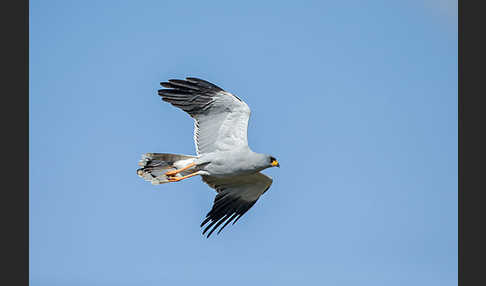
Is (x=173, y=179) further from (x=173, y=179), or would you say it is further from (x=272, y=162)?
(x=272, y=162)

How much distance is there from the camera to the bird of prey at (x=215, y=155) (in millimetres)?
14312

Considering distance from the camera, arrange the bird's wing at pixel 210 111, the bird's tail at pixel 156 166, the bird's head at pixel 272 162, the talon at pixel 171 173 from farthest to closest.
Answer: the bird's tail at pixel 156 166 < the talon at pixel 171 173 < the bird's wing at pixel 210 111 < the bird's head at pixel 272 162

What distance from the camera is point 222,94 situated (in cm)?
1463

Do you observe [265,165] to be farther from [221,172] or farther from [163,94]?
[163,94]

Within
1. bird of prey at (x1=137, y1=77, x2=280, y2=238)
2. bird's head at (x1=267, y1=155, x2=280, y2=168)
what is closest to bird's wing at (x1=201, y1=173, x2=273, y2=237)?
bird of prey at (x1=137, y1=77, x2=280, y2=238)

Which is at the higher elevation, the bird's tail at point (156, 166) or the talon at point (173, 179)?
the bird's tail at point (156, 166)

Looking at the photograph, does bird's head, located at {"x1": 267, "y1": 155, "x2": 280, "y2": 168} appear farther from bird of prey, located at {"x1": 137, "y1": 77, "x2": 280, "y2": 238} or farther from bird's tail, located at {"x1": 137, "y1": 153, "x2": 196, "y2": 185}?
bird's tail, located at {"x1": 137, "y1": 153, "x2": 196, "y2": 185}

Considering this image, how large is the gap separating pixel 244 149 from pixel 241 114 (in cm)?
71

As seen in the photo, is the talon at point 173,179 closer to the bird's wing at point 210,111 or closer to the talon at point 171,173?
the talon at point 171,173

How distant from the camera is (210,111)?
14797mm

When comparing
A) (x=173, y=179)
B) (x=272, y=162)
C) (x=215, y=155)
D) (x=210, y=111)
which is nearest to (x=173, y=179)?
(x=173, y=179)

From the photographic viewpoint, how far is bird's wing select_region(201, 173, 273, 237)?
15.4 metres

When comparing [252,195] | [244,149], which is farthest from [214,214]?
[244,149]

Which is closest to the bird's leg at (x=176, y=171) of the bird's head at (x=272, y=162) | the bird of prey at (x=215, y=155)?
the bird of prey at (x=215, y=155)
